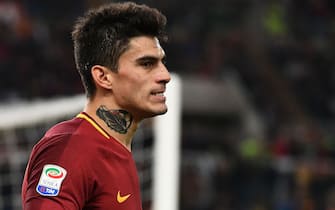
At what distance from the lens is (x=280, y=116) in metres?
11.6

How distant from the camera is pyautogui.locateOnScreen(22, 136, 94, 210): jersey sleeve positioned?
86.6 inches

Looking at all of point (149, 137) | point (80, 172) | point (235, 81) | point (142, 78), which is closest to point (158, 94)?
point (142, 78)

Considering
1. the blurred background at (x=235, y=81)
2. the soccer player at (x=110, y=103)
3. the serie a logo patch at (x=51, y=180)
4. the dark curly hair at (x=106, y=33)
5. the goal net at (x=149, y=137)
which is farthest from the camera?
the blurred background at (x=235, y=81)

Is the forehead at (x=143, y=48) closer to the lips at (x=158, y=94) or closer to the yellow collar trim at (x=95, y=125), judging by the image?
the lips at (x=158, y=94)

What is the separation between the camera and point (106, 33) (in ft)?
8.02

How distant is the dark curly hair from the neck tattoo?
0.08 m

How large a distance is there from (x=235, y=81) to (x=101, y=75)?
32.0 feet

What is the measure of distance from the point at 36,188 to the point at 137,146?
3725mm

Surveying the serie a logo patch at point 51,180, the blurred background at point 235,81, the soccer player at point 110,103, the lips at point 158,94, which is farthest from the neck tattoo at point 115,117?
the blurred background at point 235,81

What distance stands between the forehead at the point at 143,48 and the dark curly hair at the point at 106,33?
0.5 inches

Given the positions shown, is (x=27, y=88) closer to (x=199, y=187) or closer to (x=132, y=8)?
(x=199, y=187)

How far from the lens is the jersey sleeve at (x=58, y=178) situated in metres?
2.20

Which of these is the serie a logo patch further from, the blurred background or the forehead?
the blurred background

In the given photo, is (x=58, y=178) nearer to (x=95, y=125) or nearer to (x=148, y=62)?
(x=95, y=125)
